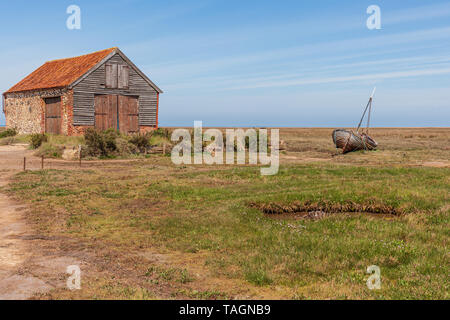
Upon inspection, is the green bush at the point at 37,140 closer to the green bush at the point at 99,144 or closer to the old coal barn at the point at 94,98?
the old coal barn at the point at 94,98

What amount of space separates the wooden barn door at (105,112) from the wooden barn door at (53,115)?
332 centimetres

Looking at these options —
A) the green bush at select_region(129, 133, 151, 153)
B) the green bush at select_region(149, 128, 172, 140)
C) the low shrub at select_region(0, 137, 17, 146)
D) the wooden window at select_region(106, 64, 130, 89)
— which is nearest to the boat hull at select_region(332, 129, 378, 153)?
the green bush at select_region(149, 128, 172, 140)

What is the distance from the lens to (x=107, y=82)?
3291cm

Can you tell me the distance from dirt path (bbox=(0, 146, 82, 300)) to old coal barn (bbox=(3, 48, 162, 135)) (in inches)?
830

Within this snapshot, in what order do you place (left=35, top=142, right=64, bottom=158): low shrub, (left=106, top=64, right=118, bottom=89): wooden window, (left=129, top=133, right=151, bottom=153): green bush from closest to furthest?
(left=35, top=142, right=64, bottom=158): low shrub
(left=129, top=133, right=151, bottom=153): green bush
(left=106, top=64, right=118, bottom=89): wooden window

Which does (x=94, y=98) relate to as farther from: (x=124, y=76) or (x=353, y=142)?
(x=353, y=142)

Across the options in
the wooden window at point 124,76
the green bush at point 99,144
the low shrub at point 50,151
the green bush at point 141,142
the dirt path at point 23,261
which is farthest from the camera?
the wooden window at point 124,76

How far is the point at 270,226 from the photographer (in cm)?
987

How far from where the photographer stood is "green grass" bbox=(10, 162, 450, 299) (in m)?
6.84

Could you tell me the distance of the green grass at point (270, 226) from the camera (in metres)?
6.84

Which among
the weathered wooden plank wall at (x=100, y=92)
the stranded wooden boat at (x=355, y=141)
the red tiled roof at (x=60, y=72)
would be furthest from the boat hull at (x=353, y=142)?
the red tiled roof at (x=60, y=72)

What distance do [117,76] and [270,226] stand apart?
87.9ft

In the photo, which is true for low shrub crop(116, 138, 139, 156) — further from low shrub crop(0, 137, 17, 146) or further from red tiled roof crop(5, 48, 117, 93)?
low shrub crop(0, 137, 17, 146)
